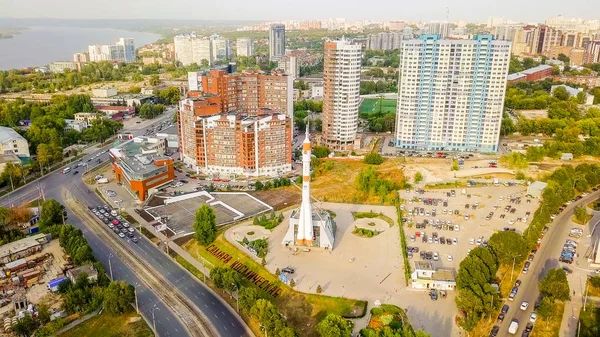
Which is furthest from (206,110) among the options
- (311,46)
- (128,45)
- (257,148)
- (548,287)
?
(311,46)

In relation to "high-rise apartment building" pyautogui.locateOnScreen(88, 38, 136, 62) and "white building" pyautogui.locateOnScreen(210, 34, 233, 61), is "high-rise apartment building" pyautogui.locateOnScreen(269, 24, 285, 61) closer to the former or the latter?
"white building" pyautogui.locateOnScreen(210, 34, 233, 61)

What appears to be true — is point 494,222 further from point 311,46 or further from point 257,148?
point 311,46

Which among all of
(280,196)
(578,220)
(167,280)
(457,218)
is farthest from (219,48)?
(578,220)

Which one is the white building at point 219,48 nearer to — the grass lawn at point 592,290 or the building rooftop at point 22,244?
the building rooftop at point 22,244

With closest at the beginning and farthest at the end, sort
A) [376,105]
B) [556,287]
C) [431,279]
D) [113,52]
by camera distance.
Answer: [556,287]
[431,279]
[376,105]
[113,52]

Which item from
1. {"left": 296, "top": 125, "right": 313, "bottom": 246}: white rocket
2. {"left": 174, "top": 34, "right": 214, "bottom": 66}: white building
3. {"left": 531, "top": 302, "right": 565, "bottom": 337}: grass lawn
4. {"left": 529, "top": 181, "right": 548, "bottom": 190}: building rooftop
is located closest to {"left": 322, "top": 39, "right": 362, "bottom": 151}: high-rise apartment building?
{"left": 529, "top": 181, "right": 548, "bottom": 190}: building rooftop

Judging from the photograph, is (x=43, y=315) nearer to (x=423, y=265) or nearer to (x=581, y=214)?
(x=423, y=265)
